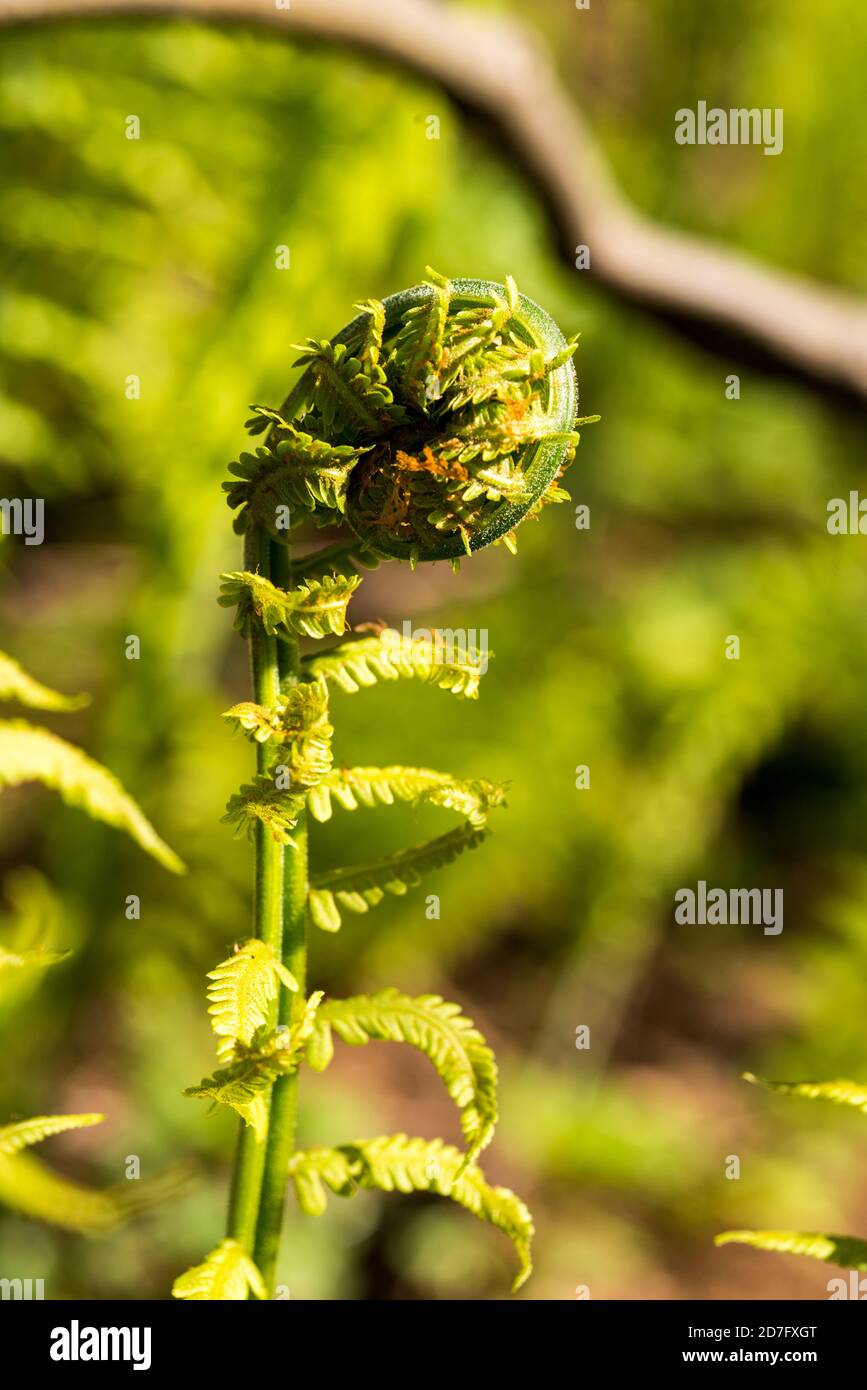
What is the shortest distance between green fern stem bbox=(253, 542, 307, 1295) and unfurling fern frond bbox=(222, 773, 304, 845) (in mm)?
41

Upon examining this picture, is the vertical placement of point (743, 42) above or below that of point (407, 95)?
above

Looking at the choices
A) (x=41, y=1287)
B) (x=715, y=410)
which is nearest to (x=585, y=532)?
(x=715, y=410)

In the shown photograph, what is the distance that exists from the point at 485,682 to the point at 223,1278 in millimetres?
1994

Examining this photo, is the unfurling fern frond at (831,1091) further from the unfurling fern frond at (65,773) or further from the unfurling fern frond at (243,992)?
the unfurling fern frond at (65,773)

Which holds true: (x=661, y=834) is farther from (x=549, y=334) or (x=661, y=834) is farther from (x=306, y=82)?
(x=549, y=334)

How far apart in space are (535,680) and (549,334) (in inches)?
78.6

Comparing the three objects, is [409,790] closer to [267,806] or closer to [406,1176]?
[267,806]

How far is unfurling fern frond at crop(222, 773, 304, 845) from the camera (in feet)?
1.80

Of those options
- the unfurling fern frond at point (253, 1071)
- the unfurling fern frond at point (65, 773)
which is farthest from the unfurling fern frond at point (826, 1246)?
the unfurling fern frond at point (65, 773)

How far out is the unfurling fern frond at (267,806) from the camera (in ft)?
1.80

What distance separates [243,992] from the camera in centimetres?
55

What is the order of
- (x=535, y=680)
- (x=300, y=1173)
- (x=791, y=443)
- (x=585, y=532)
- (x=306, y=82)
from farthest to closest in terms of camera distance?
(x=791, y=443), (x=585, y=532), (x=535, y=680), (x=306, y=82), (x=300, y=1173)

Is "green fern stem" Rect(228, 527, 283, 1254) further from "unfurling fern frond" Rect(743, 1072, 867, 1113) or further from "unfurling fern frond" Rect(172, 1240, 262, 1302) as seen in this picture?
"unfurling fern frond" Rect(743, 1072, 867, 1113)

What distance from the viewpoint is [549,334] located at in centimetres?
57
